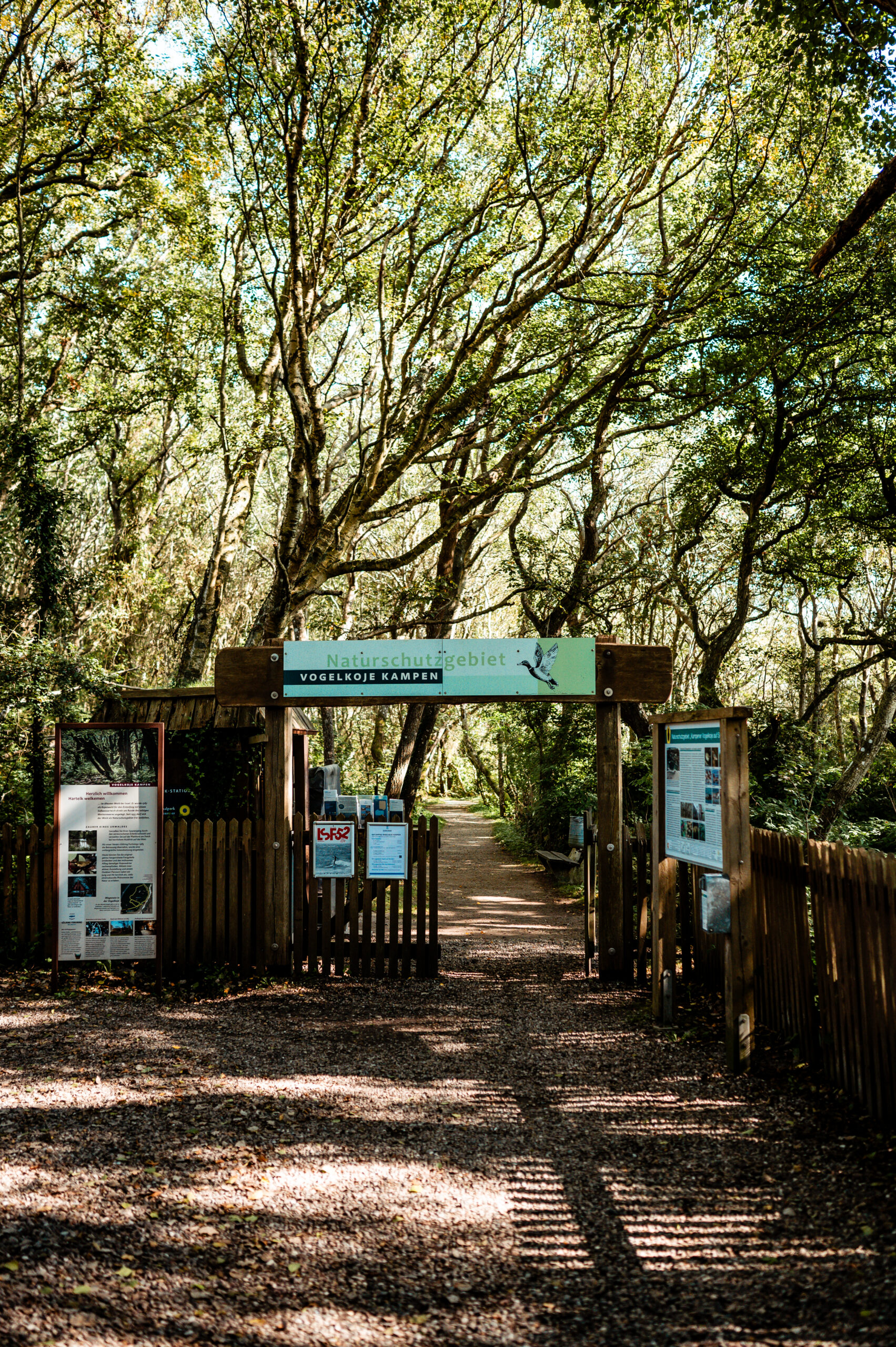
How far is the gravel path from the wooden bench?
35.0ft

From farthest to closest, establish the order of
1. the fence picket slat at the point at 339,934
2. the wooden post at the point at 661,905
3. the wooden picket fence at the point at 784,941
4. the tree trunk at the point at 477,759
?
the tree trunk at the point at 477,759, the fence picket slat at the point at 339,934, the wooden post at the point at 661,905, the wooden picket fence at the point at 784,941

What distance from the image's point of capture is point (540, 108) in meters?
12.1

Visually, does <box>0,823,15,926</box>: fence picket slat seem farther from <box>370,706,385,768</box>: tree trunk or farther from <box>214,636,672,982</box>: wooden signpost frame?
<box>370,706,385,768</box>: tree trunk

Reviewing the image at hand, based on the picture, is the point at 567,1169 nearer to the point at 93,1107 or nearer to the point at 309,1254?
the point at 309,1254

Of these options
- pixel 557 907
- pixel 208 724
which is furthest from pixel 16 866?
pixel 557 907

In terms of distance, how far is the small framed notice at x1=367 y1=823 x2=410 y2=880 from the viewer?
9273 millimetres

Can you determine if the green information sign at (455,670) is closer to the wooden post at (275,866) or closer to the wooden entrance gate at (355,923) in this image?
the wooden post at (275,866)

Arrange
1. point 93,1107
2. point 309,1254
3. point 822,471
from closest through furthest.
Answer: point 309,1254 < point 93,1107 < point 822,471

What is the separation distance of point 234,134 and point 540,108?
4.08 metres

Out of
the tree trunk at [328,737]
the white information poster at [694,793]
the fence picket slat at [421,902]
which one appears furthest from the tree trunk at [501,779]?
the white information poster at [694,793]

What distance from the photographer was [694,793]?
727cm

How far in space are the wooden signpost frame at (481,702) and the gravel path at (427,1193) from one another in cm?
179

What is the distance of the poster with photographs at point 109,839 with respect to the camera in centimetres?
864

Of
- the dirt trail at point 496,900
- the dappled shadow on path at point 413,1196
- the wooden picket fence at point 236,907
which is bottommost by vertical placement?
the dirt trail at point 496,900
